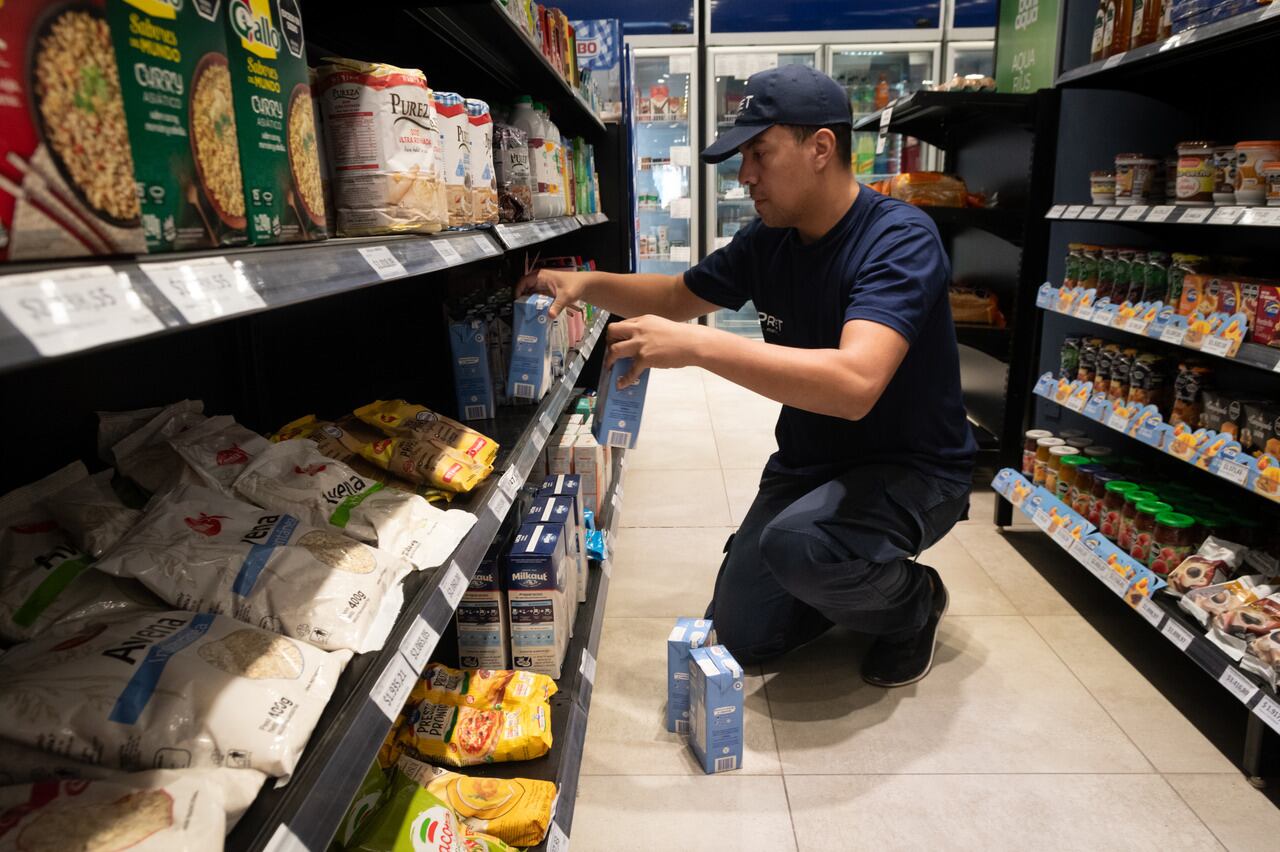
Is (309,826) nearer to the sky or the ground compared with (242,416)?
nearer to the ground

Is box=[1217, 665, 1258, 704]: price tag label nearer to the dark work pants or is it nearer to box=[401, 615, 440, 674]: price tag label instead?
the dark work pants

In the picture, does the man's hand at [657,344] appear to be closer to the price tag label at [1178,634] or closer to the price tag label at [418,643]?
the price tag label at [418,643]

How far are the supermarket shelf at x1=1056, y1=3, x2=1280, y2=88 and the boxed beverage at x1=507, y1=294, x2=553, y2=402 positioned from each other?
1.85 meters

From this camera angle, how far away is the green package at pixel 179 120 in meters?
0.73

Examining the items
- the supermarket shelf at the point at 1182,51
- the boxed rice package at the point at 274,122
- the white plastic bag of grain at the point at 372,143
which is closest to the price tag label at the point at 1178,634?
the supermarket shelf at the point at 1182,51

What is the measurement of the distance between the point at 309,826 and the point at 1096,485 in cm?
279

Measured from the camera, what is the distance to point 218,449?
4.23 ft

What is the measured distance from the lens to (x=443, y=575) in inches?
48.2

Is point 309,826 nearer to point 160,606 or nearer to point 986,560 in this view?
point 160,606

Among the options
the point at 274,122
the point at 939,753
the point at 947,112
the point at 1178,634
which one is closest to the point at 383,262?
the point at 274,122

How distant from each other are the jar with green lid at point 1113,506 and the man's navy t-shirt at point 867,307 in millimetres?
593

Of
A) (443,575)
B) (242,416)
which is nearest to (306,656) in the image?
(443,575)

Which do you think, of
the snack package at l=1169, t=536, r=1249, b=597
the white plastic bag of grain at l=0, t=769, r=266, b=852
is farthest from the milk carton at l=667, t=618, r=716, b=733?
the white plastic bag of grain at l=0, t=769, r=266, b=852

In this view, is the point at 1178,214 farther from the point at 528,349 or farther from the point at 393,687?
the point at 393,687
